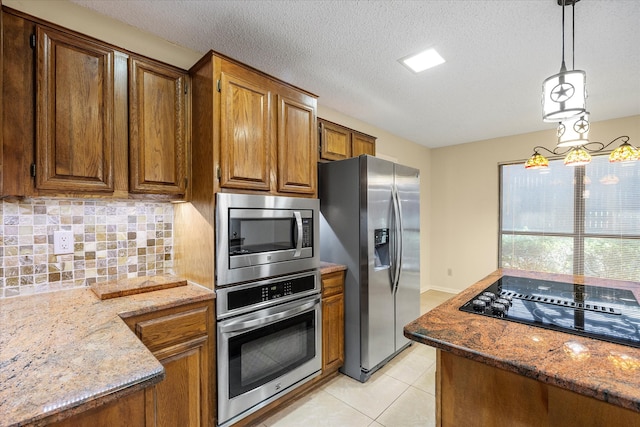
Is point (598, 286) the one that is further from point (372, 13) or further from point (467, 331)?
point (372, 13)

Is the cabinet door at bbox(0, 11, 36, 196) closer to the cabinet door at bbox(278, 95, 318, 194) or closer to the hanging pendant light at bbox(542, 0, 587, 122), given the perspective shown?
the cabinet door at bbox(278, 95, 318, 194)

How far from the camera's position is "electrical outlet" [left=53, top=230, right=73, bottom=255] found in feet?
5.32

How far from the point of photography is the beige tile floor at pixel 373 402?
1.90 m

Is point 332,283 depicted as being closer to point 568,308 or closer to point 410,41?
point 568,308

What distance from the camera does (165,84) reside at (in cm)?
180

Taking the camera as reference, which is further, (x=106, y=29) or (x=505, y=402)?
(x=106, y=29)

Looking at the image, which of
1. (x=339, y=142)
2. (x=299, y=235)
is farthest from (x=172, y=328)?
(x=339, y=142)

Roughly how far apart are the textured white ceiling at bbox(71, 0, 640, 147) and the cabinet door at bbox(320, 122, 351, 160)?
0.30m

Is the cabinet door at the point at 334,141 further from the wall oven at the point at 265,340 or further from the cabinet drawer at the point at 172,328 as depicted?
the cabinet drawer at the point at 172,328

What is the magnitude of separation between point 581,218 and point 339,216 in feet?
11.6

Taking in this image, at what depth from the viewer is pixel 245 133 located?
5.95ft

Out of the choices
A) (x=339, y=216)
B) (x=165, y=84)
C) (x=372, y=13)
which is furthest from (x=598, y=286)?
(x=165, y=84)

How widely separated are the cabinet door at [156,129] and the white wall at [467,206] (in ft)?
14.2

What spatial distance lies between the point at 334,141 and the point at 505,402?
2.44 m
